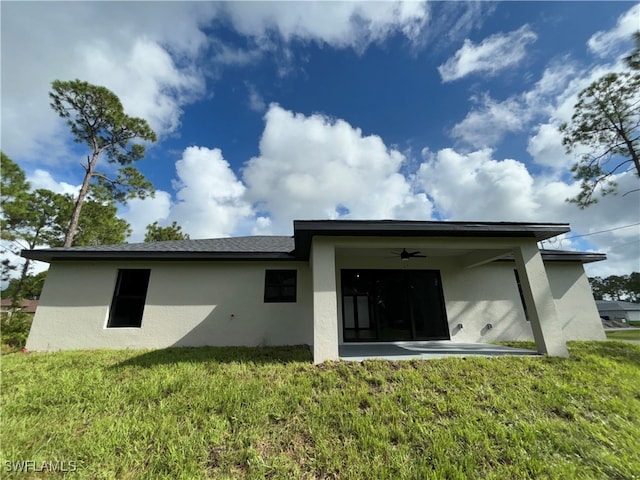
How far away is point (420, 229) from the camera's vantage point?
586cm

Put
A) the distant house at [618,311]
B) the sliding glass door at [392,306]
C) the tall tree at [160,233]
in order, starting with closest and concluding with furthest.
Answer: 1. the sliding glass door at [392,306]
2. the tall tree at [160,233]
3. the distant house at [618,311]

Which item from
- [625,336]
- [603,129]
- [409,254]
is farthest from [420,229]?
[625,336]

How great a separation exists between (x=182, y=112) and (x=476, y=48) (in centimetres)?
1058

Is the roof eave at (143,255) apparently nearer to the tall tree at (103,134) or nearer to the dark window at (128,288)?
the dark window at (128,288)

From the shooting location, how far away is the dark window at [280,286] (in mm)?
8055

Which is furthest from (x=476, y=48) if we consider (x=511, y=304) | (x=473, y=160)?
(x=511, y=304)

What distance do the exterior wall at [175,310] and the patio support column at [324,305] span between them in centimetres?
244

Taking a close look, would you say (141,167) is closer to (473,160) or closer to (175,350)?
(175,350)

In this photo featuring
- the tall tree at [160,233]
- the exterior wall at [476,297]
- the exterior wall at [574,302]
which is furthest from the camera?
the tall tree at [160,233]

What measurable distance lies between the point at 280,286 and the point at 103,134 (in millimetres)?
16470

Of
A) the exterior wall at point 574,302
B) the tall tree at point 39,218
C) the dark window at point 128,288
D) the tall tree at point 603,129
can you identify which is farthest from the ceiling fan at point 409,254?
the tall tree at point 39,218

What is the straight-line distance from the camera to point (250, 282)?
317 inches

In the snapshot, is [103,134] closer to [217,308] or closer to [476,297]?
[217,308]

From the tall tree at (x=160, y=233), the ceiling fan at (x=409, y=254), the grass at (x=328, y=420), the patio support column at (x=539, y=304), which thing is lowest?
the grass at (x=328, y=420)
